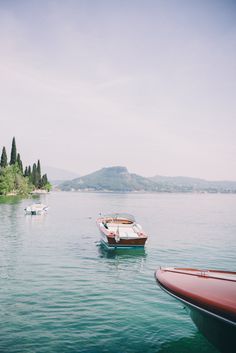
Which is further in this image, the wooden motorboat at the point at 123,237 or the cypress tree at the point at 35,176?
the cypress tree at the point at 35,176

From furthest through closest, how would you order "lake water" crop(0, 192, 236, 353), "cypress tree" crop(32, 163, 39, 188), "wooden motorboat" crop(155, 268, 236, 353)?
"cypress tree" crop(32, 163, 39, 188), "lake water" crop(0, 192, 236, 353), "wooden motorboat" crop(155, 268, 236, 353)

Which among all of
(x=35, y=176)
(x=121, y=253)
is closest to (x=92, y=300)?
(x=121, y=253)

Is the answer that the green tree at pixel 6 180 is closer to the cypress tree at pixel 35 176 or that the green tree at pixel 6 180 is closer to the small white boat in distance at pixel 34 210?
the small white boat in distance at pixel 34 210

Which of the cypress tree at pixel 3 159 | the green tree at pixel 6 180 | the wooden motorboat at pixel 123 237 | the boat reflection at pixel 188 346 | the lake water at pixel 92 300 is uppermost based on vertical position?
the cypress tree at pixel 3 159

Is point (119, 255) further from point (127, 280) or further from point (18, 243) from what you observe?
point (18, 243)

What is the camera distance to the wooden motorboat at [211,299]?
8.65m

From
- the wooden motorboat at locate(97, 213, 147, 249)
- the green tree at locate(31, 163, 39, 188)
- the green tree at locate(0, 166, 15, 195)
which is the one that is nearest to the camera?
the wooden motorboat at locate(97, 213, 147, 249)

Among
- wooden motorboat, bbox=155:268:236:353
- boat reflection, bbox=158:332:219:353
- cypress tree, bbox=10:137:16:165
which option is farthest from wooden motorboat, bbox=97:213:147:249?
cypress tree, bbox=10:137:16:165

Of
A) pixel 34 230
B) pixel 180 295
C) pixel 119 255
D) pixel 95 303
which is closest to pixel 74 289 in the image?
pixel 95 303

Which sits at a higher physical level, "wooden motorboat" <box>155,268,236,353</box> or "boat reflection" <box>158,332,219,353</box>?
"wooden motorboat" <box>155,268,236,353</box>

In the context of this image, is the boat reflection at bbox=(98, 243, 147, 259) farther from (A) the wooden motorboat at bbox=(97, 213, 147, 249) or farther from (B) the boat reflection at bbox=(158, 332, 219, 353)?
(B) the boat reflection at bbox=(158, 332, 219, 353)

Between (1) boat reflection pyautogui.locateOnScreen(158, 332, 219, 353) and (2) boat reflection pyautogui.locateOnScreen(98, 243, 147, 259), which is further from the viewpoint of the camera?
(2) boat reflection pyautogui.locateOnScreen(98, 243, 147, 259)

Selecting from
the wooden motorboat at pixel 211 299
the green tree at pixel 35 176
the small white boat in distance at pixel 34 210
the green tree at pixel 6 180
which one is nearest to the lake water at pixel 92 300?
the wooden motorboat at pixel 211 299

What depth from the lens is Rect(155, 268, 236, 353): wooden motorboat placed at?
8648 millimetres
